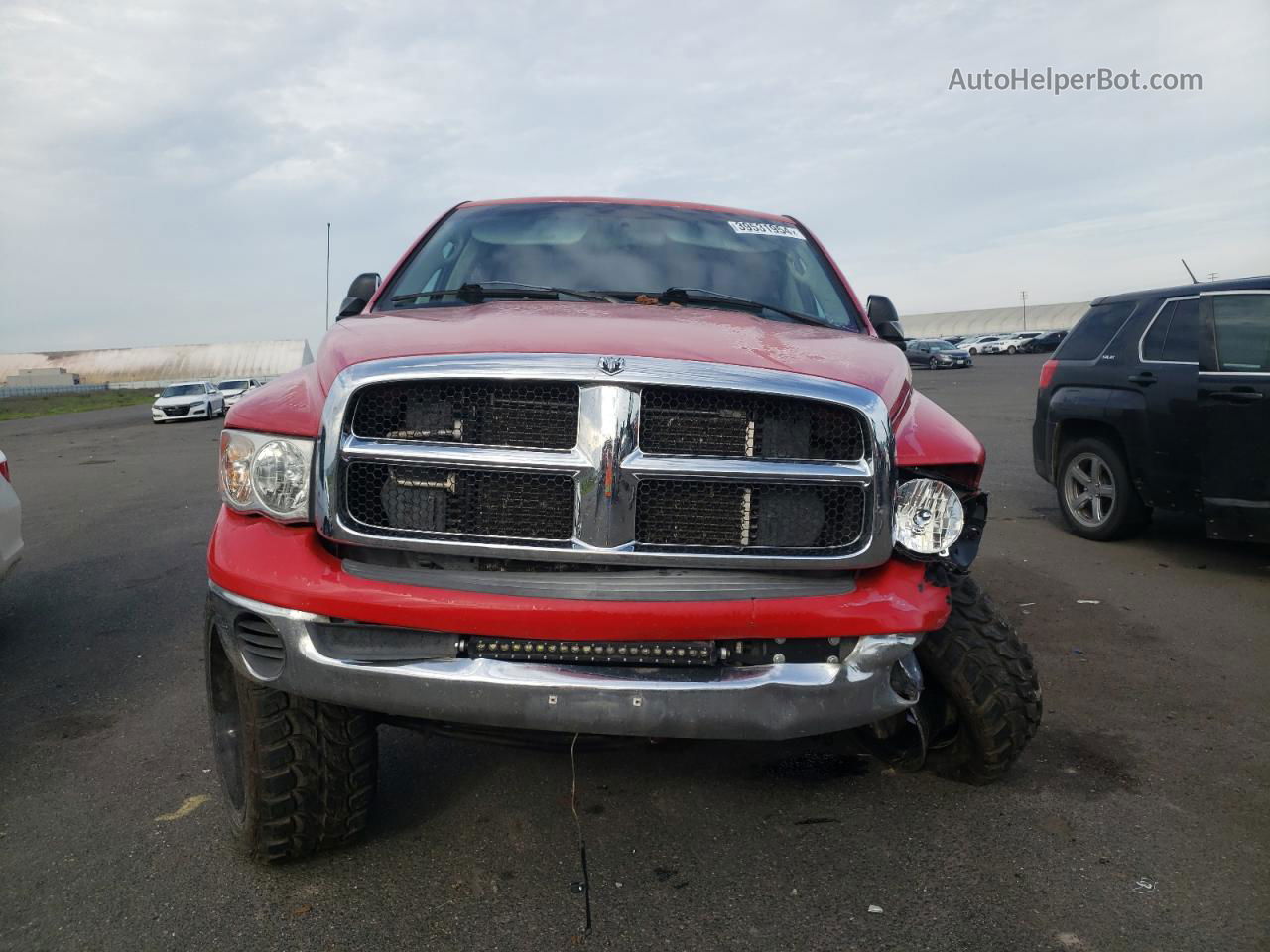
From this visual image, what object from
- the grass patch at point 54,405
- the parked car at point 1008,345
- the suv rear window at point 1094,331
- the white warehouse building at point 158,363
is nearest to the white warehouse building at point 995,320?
the parked car at point 1008,345

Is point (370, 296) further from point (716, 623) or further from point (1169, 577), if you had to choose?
point (1169, 577)

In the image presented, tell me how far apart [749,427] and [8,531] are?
4232mm

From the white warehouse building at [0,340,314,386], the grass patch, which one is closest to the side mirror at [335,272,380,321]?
the grass patch

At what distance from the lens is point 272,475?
2.55 m

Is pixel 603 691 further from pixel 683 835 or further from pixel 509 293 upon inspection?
pixel 509 293

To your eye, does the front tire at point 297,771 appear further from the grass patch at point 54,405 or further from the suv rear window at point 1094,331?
the grass patch at point 54,405

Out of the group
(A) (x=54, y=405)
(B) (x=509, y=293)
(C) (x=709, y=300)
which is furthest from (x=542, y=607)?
(A) (x=54, y=405)

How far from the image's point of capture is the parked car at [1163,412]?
5.90 metres

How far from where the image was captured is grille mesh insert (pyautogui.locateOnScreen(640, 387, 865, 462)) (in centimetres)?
247

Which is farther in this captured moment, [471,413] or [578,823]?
[578,823]

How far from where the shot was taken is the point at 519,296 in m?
3.60

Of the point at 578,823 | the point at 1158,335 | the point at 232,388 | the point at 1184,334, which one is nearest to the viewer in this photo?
the point at 578,823

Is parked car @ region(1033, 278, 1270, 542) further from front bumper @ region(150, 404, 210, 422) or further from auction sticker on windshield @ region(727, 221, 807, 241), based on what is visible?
front bumper @ region(150, 404, 210, 422)

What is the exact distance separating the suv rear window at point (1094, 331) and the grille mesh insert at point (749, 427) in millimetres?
5486
